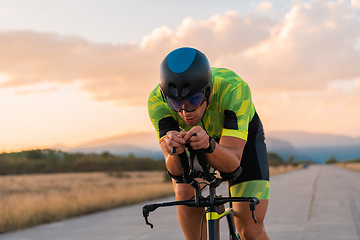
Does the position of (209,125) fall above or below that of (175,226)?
above

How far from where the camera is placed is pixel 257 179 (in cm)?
331

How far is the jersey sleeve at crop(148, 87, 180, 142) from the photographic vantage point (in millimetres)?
2986

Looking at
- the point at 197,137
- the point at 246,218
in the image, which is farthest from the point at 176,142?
the point at 246,218

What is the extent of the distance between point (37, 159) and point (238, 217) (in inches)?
2079

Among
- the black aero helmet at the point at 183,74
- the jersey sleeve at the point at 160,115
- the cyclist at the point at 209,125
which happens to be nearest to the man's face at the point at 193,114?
the cyclist at the point at 209,125

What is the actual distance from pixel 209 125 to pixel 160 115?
41cm

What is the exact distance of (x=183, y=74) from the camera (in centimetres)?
251

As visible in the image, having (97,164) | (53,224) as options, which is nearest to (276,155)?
(97,164)

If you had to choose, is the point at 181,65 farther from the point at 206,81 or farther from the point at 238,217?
the point at 238,217

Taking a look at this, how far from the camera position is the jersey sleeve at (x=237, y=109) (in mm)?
2814

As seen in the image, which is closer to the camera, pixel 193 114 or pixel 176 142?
pixel 176 142

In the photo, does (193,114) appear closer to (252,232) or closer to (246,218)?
(246,218)

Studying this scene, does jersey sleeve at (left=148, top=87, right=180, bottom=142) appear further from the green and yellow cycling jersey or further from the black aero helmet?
the black aero helmet

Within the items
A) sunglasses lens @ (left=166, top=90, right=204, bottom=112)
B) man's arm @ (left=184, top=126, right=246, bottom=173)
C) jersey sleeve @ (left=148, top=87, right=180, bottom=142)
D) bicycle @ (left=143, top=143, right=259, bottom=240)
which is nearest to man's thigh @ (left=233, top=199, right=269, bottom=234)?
bicycle @ (left=143, top=143, right=259, bottom=240)
